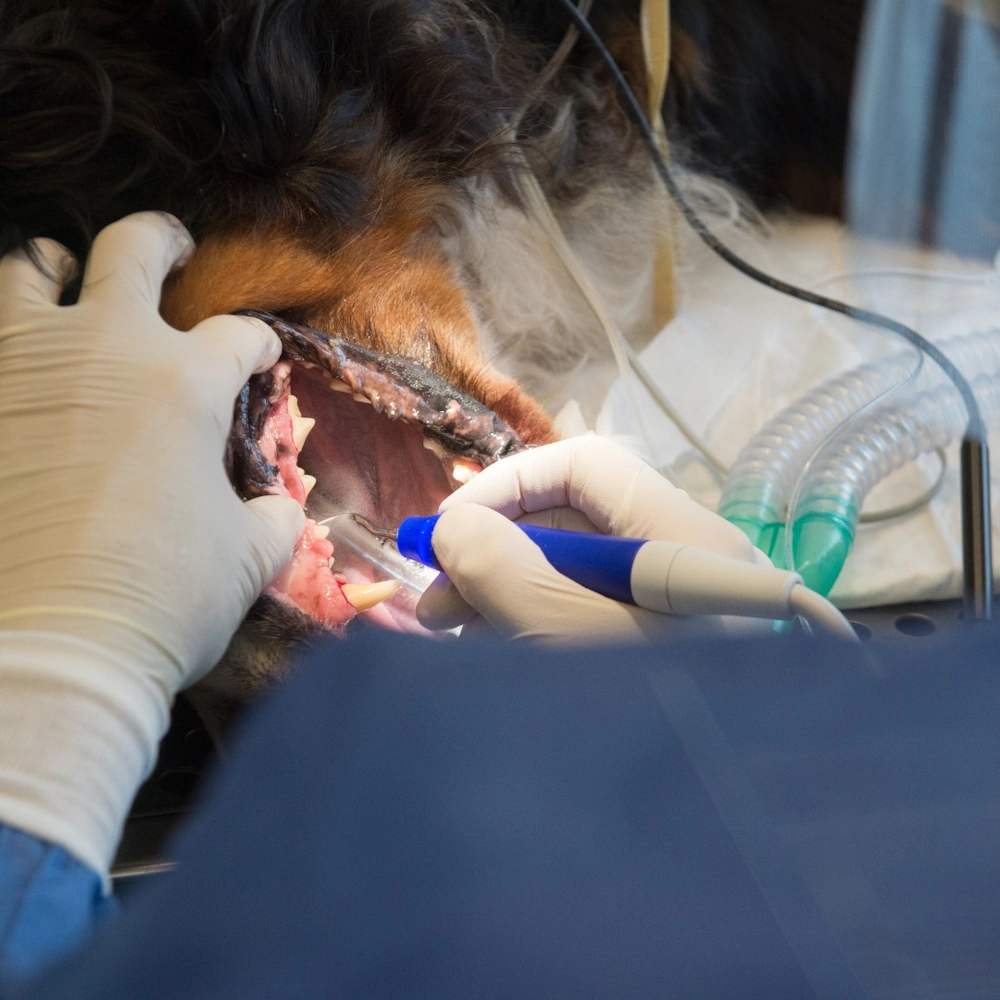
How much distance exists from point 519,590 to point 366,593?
190 millimetres

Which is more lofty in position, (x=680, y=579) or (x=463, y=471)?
(x=680, y=579)

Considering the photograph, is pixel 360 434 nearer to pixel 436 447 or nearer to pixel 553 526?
pixel 436 447

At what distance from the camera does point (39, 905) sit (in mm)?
594

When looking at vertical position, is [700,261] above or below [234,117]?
below

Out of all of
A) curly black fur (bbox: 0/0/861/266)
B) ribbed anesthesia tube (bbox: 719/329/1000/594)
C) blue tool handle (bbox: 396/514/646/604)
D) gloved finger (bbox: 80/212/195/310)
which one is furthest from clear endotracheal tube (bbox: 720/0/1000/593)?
gloved finger (bbox: 80/212/195/310)

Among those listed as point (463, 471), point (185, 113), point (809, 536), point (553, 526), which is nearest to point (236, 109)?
point (185, 113)

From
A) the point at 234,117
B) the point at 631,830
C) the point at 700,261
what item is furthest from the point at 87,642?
the point at 700,261

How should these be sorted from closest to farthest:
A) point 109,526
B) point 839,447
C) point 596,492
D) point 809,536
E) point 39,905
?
point 39,905 < point 109,526 < point 596,492 < point 809,536 < point 839,447

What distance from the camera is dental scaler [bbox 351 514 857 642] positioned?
648 millimetres

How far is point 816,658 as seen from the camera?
58 centimetres

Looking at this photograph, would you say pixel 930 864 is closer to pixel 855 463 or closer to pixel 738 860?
pixel 738 860

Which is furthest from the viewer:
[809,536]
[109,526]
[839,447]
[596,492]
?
[839,447]

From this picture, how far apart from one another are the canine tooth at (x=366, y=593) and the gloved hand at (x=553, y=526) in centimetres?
7

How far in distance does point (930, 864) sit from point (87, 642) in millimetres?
584
